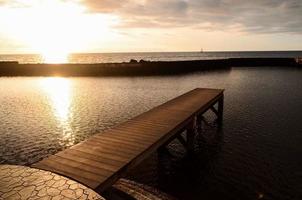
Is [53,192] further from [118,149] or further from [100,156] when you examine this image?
[118,149]

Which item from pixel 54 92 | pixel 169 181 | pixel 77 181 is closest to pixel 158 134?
pixel 169 181

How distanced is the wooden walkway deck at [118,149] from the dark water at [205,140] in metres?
1.99

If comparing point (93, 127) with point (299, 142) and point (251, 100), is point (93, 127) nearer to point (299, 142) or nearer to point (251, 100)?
point (299, 142)

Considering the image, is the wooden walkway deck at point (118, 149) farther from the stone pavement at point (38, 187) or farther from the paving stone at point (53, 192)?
the paving stone at point (53, 192)

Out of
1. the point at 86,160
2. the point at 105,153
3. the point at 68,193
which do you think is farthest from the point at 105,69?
the point at 68,193

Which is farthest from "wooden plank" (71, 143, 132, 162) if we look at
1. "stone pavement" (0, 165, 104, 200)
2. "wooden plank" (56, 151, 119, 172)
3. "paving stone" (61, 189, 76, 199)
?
"paving stone" (61, 189, 76, 199)

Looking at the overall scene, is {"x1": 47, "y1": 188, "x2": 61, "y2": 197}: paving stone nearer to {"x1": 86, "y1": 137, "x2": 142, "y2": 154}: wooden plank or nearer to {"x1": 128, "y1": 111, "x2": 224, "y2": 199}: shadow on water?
{"x1": 86, "y1": 137, "x2": 142, "y2": 154}: wooden plank

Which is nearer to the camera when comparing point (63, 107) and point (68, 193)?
point (68, 193)

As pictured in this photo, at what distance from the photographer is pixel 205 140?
17625 mm

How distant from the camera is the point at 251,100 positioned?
94.6 feet

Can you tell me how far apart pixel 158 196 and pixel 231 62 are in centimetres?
6868

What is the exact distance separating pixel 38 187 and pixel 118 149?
3399mm

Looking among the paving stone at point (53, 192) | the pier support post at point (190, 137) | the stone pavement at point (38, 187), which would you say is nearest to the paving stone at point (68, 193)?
the stone pavement at point (38, 187)

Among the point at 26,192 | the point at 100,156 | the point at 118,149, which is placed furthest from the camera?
the point at 118,149
